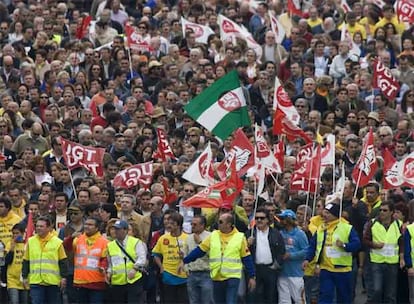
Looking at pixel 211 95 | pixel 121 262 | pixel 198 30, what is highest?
pixel 198 30

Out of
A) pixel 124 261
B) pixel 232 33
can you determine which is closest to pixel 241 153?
pixel 124 261

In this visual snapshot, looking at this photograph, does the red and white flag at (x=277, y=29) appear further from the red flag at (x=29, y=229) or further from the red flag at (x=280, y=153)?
the red flag at (x=29, y=229)

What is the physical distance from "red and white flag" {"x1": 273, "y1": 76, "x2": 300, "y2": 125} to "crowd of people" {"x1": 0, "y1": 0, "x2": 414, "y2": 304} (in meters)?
0.58

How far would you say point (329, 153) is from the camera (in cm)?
3431

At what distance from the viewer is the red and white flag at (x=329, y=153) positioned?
34.1 metres

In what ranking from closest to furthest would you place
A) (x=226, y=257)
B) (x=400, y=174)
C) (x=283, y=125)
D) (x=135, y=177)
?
(x=226, y=257), (x=400, y=174), (x=135, y=177), (x=283, y=125)

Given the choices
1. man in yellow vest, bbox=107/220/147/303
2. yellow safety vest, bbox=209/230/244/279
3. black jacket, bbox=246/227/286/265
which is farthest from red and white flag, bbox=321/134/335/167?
man in yellow vest, bbox=107/220/147/303

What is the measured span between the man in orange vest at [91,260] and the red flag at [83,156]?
2.79 m

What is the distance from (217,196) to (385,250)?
8.73 feet

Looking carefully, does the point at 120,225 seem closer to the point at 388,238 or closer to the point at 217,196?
the point at 217,196

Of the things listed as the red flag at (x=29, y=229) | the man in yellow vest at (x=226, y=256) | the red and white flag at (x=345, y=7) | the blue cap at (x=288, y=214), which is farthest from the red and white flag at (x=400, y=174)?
the red and white flag at (x=345, y=7)

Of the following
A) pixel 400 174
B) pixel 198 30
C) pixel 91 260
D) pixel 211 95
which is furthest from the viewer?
pixel 198 30

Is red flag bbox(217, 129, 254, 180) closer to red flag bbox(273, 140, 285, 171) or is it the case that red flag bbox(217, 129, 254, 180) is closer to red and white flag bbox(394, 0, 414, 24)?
red flag bbox(273, 140, 285, 171)

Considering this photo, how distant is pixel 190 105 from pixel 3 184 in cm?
324
